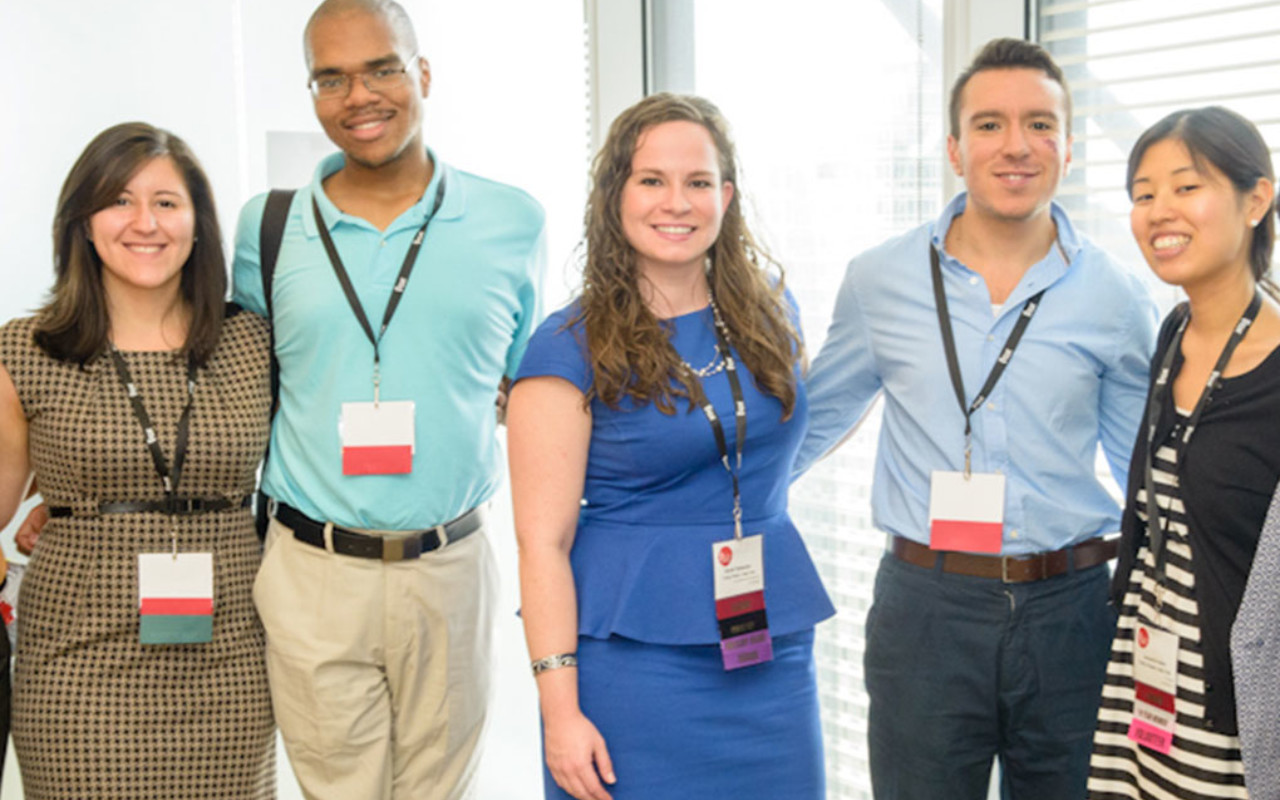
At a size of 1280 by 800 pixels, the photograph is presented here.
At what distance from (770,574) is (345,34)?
4.59ft

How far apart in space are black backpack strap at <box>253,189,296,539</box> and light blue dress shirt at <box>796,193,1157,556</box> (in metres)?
1.23

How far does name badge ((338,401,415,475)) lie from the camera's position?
7.75ft

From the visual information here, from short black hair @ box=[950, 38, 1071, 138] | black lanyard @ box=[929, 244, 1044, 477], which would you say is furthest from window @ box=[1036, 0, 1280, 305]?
black lanyard @ box=[929, 244, 1044, 477]

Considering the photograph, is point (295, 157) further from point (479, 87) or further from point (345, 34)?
point (345, 34)

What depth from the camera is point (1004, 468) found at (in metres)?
2.22

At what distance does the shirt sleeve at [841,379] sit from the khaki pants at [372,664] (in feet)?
2.51

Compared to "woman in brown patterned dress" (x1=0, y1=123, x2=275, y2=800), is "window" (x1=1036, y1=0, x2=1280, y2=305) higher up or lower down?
higher up

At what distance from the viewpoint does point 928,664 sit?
2.23m

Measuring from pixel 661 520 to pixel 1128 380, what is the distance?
920 millimetres

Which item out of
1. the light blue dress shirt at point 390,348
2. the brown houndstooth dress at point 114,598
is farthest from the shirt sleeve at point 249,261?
the brown houndstooth dress at point 114,598

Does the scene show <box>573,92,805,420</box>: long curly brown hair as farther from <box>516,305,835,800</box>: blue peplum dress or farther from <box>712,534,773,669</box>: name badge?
<box>712,534,773,669</box>: name badge

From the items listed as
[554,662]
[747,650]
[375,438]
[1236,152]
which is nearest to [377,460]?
[375,438]

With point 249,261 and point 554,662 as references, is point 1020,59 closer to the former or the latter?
point 554,662

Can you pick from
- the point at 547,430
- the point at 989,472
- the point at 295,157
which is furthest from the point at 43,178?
the point at 989,472
